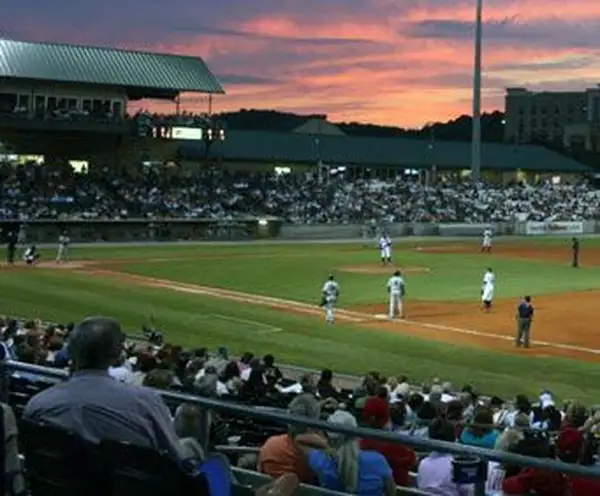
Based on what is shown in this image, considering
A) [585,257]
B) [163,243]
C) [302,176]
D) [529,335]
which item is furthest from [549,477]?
[302,176]

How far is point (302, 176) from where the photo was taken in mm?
97688

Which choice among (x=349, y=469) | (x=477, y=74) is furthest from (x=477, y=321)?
(x=477, y=74)

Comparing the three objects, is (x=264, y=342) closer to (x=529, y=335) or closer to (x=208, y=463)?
(x=529, y=335)

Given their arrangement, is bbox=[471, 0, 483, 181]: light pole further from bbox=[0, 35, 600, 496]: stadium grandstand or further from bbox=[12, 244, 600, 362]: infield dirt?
bbox=[12, 244, 600, 362]: infield dirt

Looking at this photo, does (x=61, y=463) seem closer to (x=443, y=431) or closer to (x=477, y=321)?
(x=443, y=431)

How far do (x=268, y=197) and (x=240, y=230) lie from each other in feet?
33.2

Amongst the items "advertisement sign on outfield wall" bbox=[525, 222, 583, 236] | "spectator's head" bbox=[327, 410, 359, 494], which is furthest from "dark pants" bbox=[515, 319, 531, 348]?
"advertisement sign on outfield wall" bbox=[525, 222, 583, 236]

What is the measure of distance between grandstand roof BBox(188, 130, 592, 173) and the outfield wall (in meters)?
16.9

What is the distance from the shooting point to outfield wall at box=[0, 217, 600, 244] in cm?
6844

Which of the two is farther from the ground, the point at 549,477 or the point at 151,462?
the point at 151,462

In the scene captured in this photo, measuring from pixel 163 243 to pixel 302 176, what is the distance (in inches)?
1201

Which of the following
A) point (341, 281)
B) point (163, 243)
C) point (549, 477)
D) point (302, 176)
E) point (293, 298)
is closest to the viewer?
point (549, 477)

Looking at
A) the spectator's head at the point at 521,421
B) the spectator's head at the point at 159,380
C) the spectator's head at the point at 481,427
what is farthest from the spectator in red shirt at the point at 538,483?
the spectator's head at the point at 521,421

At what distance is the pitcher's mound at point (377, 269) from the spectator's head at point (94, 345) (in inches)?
1774
